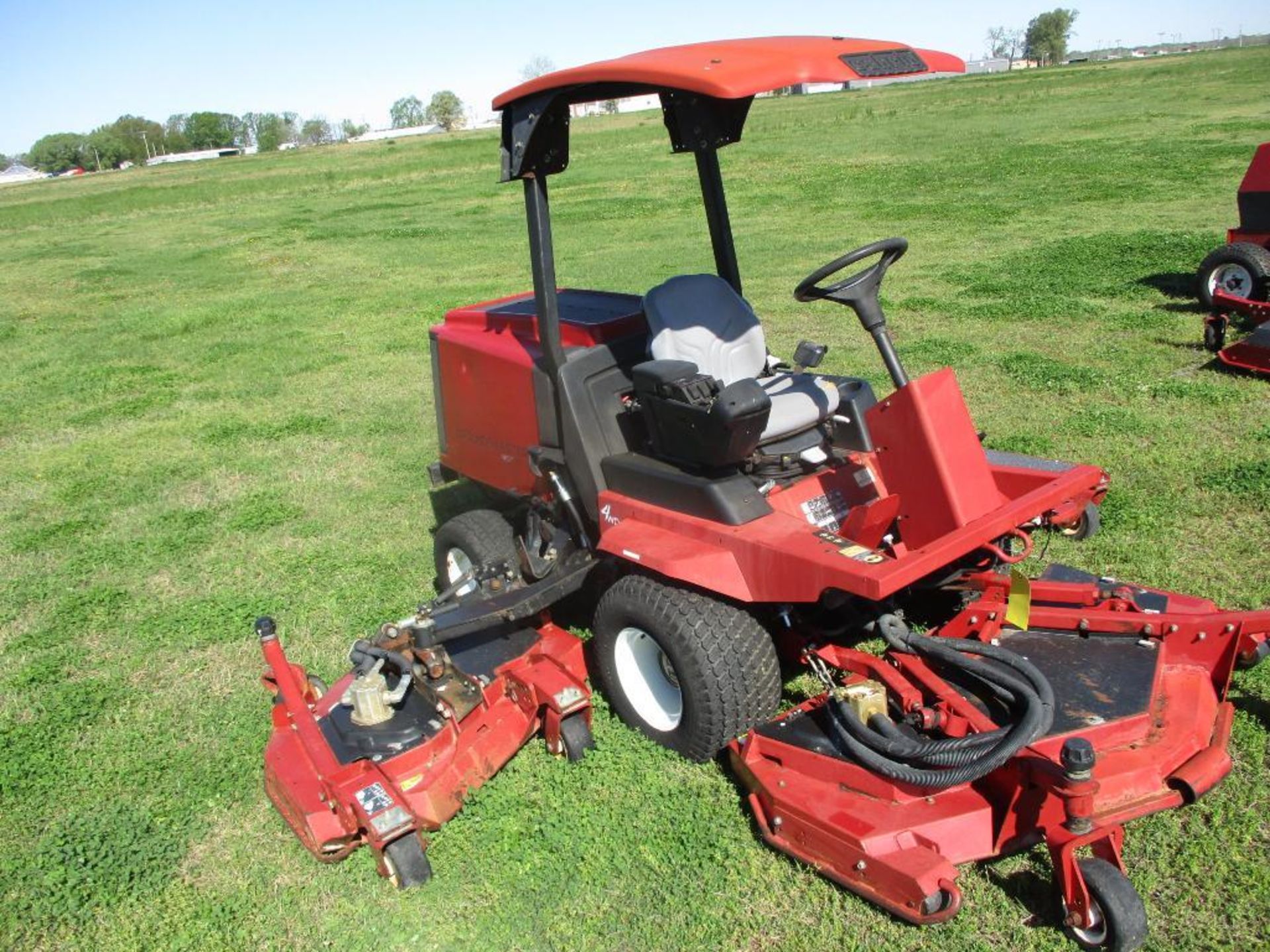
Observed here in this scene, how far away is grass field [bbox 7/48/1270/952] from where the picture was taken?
3.22 metres

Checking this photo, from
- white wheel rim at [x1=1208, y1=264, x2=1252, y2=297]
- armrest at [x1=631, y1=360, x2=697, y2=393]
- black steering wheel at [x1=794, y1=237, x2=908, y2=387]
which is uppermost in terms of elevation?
black steering wheel at [x1=794, y1=237, x2=908, y2=387]

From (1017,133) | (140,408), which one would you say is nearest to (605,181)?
(1017,133)

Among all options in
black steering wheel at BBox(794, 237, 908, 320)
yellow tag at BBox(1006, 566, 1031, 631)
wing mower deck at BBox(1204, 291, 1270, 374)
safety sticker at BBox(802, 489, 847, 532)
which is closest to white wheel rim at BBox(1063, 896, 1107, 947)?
yellow tag at BBox(1006, 566, 1031, 631)

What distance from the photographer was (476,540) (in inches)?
188

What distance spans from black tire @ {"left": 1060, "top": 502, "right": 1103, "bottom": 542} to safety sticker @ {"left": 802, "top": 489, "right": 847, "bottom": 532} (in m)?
1.22

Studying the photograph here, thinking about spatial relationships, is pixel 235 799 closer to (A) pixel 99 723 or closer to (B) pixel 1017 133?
(A) pixel 99 723

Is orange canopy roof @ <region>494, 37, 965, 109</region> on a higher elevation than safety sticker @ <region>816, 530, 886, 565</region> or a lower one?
higher

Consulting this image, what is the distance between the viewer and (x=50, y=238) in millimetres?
25594

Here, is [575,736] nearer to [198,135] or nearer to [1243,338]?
[1243,338]

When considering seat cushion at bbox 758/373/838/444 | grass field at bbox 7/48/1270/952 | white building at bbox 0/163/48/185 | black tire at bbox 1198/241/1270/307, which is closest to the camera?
grass field at bbox 7/48/1270/952

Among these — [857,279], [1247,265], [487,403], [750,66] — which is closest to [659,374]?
[857,279]

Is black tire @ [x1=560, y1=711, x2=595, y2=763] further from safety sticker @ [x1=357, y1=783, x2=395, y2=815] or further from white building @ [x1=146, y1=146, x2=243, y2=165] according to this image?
white building @ [x1=146, y1=146, x2=243, y2=165]

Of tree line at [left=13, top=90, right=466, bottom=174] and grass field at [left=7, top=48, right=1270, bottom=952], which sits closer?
grass field at [left=7, top=48, right=1270, bottom=952]

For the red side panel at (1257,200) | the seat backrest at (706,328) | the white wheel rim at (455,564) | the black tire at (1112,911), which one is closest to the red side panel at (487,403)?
the white wheel rim at (455,564)
